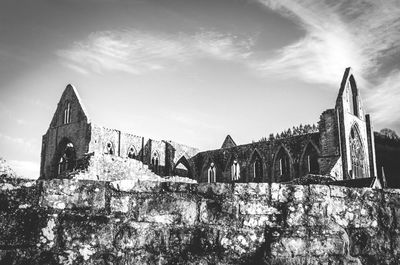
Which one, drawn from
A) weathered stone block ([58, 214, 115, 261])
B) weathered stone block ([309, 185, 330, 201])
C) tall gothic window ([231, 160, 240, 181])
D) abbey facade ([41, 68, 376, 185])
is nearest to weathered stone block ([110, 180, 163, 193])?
weathered stone block ([58, 214, 115, 261])

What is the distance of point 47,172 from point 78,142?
423 centimetres

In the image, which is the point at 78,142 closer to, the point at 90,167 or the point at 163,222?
the point at 90,167

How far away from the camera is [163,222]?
3729mm

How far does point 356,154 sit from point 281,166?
5.42 meters

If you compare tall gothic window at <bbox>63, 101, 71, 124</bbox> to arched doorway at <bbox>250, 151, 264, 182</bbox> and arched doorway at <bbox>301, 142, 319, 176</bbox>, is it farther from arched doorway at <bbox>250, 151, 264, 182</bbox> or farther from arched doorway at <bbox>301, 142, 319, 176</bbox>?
arched doorway at <bbox>301, 142, 319, 176</bbox>

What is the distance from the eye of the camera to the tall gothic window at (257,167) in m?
32.4

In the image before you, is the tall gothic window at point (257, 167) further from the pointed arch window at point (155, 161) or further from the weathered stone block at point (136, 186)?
the weathered stone block at point (136, 186)

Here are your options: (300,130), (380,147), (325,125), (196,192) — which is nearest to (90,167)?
(196,192)

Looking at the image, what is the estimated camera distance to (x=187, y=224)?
379 centimetres

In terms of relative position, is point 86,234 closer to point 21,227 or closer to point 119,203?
point 119,203

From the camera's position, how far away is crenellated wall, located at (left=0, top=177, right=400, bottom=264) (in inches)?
135

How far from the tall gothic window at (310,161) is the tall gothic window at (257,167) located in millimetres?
4081

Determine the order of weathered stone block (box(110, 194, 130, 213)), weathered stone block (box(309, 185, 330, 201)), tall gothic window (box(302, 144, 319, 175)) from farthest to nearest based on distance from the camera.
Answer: tall gothic window (box(302, 144, 319, 175)), weathered stone block (box(309, 185, 330, 201)), weathered stone block (box(110, 194, 130, 213))

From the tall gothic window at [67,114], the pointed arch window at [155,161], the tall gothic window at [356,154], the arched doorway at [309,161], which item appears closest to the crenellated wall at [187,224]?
the tall gothic window at [356,154]
